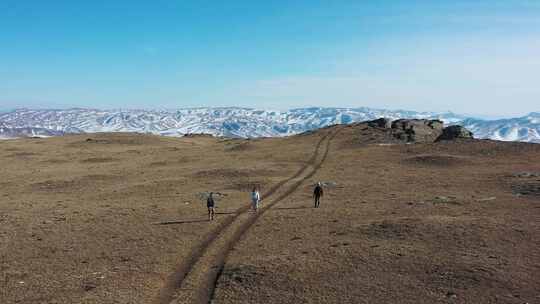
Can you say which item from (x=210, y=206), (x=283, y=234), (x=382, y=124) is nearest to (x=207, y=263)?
(x=283, y=234)

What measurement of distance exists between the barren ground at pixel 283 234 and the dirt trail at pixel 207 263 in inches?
4.7

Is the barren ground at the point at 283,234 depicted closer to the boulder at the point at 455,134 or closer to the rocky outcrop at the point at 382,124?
the boulder at the point at 455,134

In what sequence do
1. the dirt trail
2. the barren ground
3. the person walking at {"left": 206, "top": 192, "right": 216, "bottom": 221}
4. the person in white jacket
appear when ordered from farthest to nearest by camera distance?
1. the person in white jacket
2. the person walking at {"left": 206, "top": 192, "right": 216, "bottom": 221}
3. the barren ground
4. the dirt trail

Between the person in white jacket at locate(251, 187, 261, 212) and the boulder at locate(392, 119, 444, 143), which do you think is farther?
the boulder at locate(392, 119, 444, 143)

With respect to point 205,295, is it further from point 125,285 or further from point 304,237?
point 304,237

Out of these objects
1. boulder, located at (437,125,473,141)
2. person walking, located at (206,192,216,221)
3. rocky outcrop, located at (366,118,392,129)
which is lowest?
person walking, located at (206,192,216,221)

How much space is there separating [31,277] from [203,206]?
68.0 feet

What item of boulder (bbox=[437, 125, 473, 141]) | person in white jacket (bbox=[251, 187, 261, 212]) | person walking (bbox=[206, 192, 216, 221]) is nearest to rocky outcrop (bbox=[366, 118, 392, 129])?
boulder (bbox=[437, 125, 473, 141])

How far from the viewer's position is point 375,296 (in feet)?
74.0

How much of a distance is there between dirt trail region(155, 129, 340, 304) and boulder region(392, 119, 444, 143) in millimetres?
56095

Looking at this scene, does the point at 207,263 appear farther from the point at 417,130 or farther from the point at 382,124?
the point at 382,124

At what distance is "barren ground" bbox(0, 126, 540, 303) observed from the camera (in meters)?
23.8

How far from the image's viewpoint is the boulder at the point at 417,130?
314 feet

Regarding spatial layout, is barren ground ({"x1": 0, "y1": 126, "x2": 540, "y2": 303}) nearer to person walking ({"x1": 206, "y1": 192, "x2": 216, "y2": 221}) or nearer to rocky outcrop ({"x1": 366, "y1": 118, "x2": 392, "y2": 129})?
person walking ({"x1": 206, "y1": 192, "x2": 216, "y2": 221})
